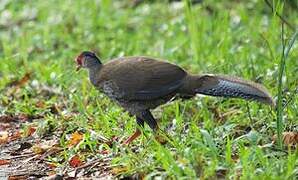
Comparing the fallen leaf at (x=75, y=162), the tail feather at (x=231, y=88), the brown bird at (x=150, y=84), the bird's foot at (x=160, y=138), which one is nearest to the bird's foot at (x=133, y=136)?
the brown bird at (x=150, y=84)

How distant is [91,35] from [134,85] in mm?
4173

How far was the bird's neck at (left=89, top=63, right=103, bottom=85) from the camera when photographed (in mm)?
5832

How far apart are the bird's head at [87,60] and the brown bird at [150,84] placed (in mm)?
264

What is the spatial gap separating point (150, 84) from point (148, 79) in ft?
0.13

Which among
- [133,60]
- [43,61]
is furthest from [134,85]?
[43,61]

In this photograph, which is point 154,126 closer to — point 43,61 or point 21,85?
point 21,85

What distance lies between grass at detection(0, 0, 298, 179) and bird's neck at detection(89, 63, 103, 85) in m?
0.32

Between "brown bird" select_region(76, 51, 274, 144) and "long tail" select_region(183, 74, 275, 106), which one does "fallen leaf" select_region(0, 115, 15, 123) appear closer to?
"brown bird" select_region(76, 51, 274, 144)

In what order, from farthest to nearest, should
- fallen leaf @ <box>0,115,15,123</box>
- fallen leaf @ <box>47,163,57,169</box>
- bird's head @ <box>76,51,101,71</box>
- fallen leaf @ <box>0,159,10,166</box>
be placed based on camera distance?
1. fallen leaf @ <box>0,115,15,123</box>
2. bird's head @ <box>76,51,101,71</box>
3. fallen leaf @ <box>0,159,10,166</box>
4. fallen leaf @ <box>47,163,57,169</box>

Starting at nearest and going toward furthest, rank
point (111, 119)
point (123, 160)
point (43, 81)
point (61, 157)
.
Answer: point (123, 160)
point (61, 157)
point (111, 119)
point (43, 81)

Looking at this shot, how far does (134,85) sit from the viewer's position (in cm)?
552

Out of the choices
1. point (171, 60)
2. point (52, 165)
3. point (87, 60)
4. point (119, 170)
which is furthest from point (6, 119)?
point (119, 170)

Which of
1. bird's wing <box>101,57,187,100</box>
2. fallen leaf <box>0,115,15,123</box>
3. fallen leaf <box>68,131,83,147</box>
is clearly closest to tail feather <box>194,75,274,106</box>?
bird's wing <box>101,57,187,100</box>

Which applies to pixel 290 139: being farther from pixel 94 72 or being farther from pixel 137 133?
pixel 94 72
